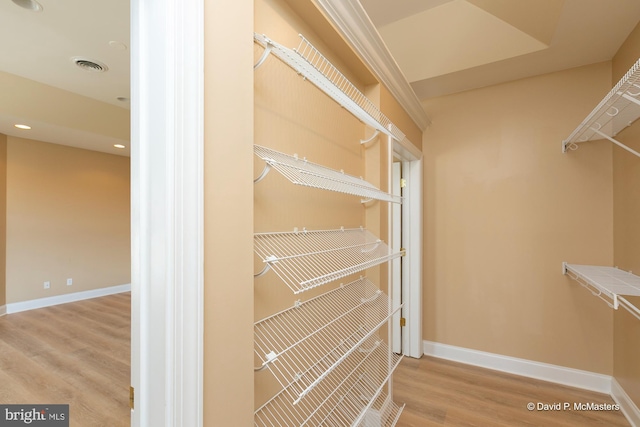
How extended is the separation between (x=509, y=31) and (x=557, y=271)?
6.44ft

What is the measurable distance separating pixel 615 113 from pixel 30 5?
3858mm

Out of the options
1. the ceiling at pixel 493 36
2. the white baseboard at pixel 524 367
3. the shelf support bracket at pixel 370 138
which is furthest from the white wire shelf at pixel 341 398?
the ceiling at pixel 493 36

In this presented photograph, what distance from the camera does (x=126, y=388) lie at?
2307 mm

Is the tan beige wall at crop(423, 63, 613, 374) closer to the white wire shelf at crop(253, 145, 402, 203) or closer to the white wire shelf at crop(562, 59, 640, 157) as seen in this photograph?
the white wire shelf at crop(562, 59, 640, 157)

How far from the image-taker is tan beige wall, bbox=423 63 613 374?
2275mm

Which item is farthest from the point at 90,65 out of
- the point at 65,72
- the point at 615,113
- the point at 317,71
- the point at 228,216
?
the point at 615,113

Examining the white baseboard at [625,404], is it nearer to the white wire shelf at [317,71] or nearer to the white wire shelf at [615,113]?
the white wire shelf at [615,113]

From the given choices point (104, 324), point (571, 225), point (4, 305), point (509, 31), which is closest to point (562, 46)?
point (509, 31)

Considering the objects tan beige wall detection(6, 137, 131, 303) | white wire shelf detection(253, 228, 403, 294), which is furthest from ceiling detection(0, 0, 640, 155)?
white wire shelf detection(253, 228, 403, 294)

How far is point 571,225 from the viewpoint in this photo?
235 cm

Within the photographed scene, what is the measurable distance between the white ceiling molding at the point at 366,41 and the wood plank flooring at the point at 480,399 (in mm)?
2335

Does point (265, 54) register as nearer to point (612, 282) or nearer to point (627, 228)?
point (612, 282)

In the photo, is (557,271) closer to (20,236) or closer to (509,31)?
(509,31)

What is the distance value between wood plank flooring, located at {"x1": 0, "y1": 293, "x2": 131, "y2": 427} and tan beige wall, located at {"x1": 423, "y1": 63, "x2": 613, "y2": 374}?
112 inches
